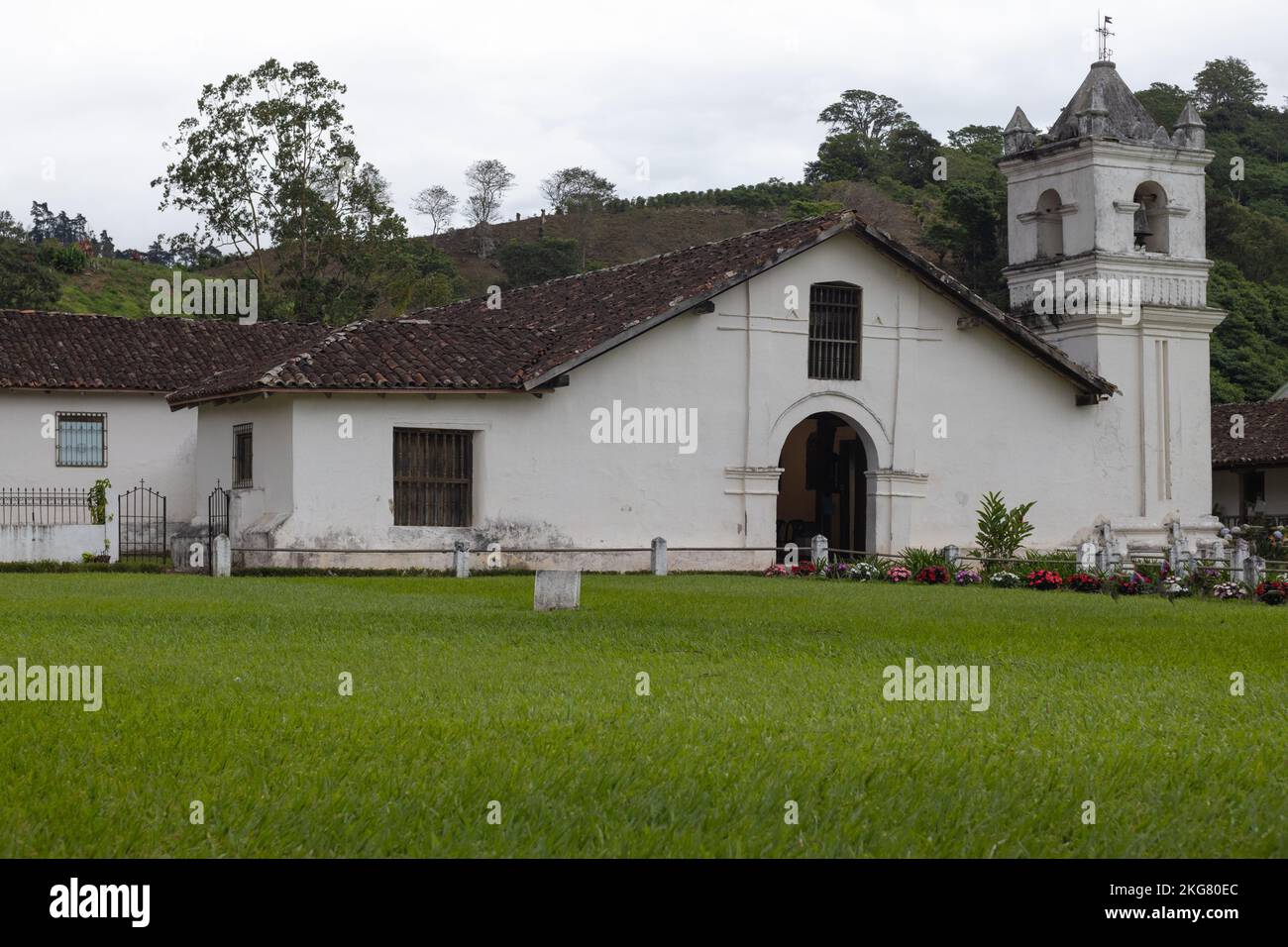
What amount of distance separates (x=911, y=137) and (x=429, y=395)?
71.8 metres

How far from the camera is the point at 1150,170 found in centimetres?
3134

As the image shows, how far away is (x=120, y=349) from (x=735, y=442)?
13617 mm

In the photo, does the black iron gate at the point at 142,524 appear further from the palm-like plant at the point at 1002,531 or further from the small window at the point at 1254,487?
the small window at the point at 1254,487

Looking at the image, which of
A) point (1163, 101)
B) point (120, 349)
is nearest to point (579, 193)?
point (1163, 101)

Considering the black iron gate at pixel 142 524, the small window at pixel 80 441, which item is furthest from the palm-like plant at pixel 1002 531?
the small window at pixel 80 441

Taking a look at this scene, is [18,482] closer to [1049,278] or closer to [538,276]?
[1049,278]

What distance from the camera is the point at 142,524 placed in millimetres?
31906

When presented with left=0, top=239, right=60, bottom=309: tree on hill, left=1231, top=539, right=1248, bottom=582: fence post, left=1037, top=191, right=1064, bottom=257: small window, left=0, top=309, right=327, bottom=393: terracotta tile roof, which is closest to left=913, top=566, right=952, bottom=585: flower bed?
left=1231, top=539, right=1248, bottom=582: fence post

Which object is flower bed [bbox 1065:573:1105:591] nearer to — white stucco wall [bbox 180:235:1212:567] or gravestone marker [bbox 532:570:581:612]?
white stucco wall [bbox 180:235:1212:567]

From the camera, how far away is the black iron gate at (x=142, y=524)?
1196 inches

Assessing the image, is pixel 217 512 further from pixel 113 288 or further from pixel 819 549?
pixel 113 288

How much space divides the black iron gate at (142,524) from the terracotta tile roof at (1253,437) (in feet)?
87.2

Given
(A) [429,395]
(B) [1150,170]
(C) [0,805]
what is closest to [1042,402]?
(B) [1150,170]
